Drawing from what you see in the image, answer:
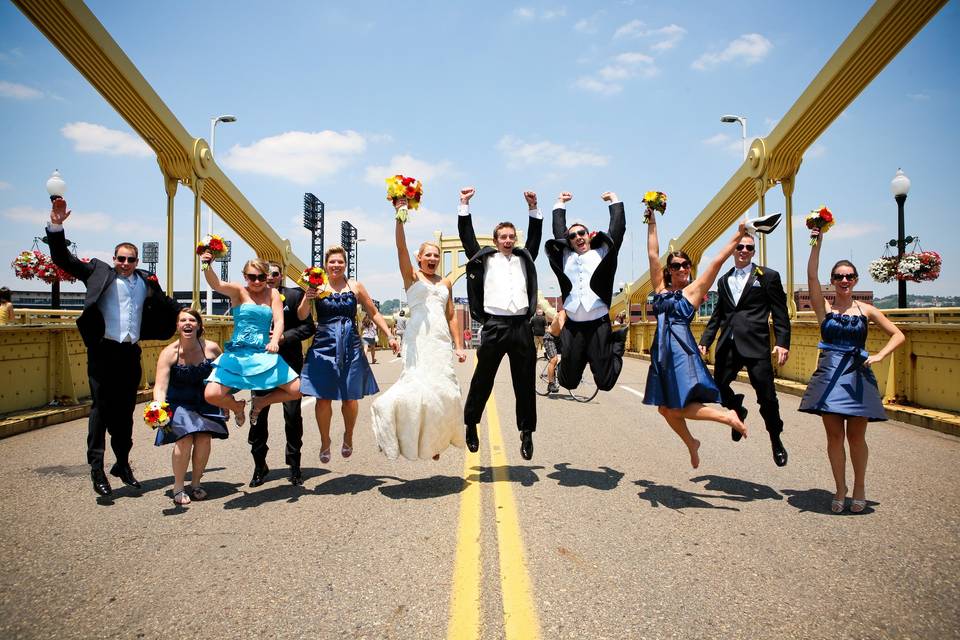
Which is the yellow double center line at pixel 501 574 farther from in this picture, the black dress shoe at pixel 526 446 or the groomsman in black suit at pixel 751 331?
the groomsman in black suit at pixel 751 331

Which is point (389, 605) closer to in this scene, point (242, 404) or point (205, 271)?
point (242, 404)

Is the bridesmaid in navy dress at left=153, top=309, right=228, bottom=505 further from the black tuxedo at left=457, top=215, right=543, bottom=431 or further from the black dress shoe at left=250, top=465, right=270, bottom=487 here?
the black tuxedo at left=457, top=215, right=543, bottom=431

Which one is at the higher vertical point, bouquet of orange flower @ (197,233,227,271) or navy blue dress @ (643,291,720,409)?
bouquet of orange flower @ (197,233,227,271)

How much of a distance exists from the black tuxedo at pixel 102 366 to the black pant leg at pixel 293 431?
4.08 ft

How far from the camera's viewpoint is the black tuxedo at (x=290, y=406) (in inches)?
193

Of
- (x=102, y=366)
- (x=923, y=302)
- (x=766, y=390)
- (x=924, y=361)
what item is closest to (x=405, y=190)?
(x=102, y=366)

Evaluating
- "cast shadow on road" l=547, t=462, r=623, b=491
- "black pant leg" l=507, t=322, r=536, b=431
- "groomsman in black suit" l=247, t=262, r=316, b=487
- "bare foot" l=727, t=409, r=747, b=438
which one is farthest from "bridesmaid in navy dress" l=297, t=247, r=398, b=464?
"bare foot" l=727, t=409, r=747, b=438

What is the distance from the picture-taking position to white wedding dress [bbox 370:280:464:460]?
4773 mm

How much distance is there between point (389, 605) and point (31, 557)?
2.25m

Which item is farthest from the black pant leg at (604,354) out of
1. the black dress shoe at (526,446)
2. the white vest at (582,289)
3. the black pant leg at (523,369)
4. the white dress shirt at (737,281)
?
the white dress shirt at (737,281)

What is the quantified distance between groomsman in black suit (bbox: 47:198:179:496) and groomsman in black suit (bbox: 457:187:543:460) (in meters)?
2.88

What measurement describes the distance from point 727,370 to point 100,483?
5.39m

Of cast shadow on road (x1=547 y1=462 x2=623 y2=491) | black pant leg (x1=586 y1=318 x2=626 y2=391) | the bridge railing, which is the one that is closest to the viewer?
cast shadow on road (x1=547 y1=462 x2=623 y2=491)

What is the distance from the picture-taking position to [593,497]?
4.40 meters
